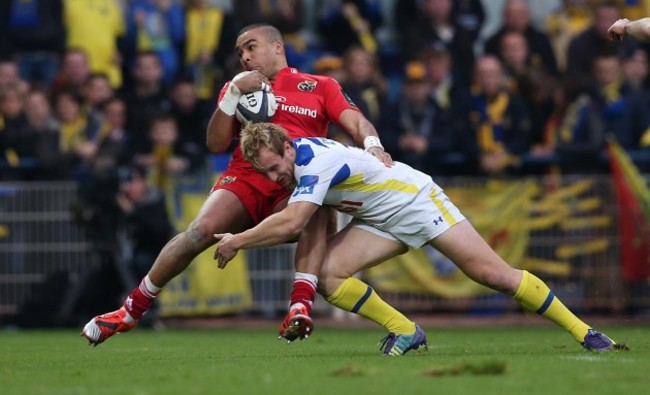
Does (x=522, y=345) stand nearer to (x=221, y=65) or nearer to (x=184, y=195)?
(x=184, y=195)

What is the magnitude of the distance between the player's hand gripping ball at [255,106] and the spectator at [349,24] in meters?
7.65

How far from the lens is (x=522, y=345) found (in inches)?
447

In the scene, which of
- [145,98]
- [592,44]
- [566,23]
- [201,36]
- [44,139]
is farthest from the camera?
[566,23]

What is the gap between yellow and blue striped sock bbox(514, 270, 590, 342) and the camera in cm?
962

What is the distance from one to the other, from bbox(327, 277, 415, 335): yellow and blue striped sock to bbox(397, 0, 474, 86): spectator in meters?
8.57

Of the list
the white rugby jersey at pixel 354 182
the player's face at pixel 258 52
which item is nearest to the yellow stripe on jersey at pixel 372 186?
the white rugby jersey at pixel 354 182

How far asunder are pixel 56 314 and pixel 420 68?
516cm

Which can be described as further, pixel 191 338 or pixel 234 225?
pixel 191 338

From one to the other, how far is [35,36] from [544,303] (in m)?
10.2

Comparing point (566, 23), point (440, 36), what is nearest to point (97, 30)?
point (440, 36)

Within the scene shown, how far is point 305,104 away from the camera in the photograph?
35.2 ft

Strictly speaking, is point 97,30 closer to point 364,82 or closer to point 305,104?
point 364,82

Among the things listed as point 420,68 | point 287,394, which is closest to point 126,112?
point 420,68

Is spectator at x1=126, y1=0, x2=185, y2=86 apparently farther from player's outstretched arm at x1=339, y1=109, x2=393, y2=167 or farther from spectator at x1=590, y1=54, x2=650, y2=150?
player's outstretched arm at x1=339, y1=109, x2=393, y2=167
